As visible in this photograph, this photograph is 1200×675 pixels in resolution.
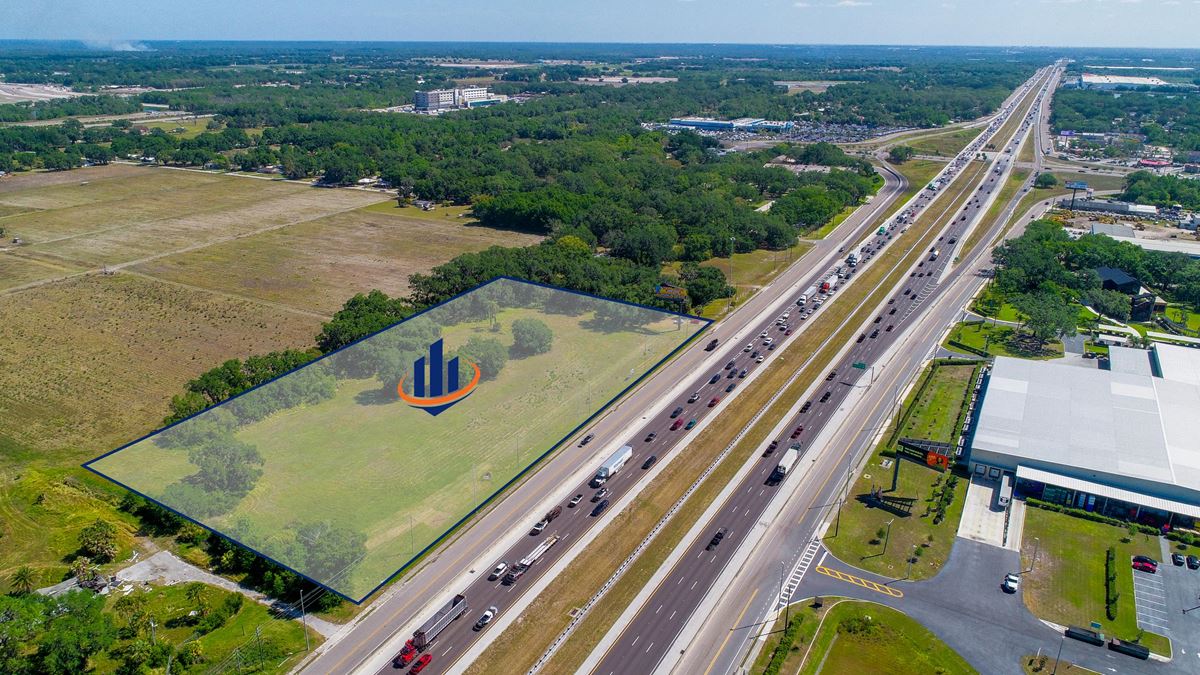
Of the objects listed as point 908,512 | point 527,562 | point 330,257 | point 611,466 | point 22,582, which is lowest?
point 527,562

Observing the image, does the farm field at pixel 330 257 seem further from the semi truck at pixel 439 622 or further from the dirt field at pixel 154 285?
the semi truck at pixel 439 622

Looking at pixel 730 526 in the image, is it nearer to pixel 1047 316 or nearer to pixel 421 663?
pixel 421 663

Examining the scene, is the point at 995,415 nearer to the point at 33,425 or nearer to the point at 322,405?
the point at 322,405

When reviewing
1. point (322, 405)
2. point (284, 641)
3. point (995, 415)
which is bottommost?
point (284, 641)

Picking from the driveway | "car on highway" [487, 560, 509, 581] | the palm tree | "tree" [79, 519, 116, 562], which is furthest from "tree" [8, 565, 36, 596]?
the driveway

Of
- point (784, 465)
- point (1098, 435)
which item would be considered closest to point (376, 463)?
point (784, 465)

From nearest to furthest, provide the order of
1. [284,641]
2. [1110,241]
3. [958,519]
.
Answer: [284,641] < [958,519] < [1110,241]

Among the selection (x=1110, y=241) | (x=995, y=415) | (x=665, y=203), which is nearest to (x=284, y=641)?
(x=995, y=415)
